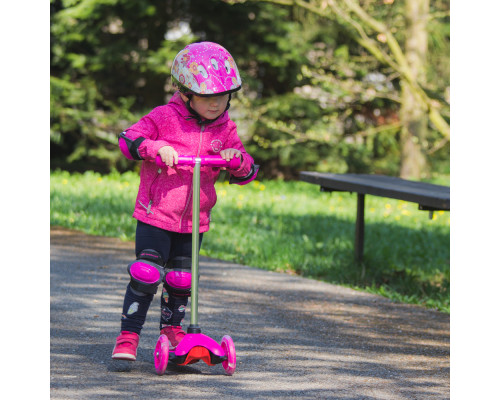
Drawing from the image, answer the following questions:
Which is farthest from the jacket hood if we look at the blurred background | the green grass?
the blurred background

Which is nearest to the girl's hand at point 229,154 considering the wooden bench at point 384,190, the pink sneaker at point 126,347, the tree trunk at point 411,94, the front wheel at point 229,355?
the front wheel at point 229,355

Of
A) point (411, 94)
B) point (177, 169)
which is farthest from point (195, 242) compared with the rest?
point (411, 94)

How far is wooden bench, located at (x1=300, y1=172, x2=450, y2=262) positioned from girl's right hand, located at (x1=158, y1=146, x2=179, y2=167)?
83.9 inches

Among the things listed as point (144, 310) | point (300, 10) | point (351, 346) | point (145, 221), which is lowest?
point (351, 346)

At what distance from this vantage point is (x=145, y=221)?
148 inches

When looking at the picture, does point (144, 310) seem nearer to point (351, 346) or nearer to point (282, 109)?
point (351, 346)

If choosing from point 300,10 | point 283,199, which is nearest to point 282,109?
point 300,10

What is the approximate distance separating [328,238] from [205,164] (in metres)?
4.20

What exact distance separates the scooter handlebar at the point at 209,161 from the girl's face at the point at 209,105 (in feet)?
0.70

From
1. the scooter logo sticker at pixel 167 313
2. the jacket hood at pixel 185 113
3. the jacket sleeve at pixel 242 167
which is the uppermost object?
the jacket hood at pixel 185 113

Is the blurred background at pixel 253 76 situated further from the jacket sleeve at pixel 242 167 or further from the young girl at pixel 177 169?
the young girl at pixel 177 169

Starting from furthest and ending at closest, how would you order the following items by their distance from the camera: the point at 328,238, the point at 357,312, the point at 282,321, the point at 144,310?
the point at 328,238 → the point at 357,312 → the point at 282,321 → the point at 144,310

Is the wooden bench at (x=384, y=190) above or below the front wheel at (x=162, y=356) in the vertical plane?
above

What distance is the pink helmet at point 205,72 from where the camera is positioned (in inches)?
143
